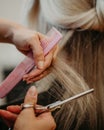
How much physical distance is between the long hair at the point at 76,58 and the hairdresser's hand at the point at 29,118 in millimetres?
51

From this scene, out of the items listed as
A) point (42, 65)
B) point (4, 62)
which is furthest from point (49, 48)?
point (4, 62)

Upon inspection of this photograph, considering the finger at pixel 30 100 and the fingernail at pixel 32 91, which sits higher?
the fingernail at pixel 32 91

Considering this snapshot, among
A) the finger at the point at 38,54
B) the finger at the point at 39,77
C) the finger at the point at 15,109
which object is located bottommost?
the finger at the point at 15,109

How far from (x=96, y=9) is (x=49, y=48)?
17 centimetres

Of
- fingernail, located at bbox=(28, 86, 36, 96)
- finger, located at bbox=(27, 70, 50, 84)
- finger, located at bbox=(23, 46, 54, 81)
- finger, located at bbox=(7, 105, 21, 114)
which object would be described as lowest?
finger, located at bbox=(7, 105, 21, 114)

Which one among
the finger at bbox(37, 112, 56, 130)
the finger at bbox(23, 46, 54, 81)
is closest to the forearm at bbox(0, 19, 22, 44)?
the finger at bbox(23, 46, 54, 81)

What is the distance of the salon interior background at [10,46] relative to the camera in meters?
0.97

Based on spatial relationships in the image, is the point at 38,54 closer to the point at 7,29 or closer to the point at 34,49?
the point at 34,49

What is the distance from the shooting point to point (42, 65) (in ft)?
3.00

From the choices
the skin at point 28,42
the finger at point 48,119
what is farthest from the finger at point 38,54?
the finger at point 48,119

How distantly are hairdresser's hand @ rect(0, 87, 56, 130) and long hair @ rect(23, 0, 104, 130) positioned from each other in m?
0.05

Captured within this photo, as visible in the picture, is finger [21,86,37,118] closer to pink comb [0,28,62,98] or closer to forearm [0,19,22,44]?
pink comb [0,28,62,98]

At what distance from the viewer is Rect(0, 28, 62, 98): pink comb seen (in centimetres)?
92

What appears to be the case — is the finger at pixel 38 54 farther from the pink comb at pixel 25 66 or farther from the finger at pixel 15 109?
the finger at pixel 15 109
